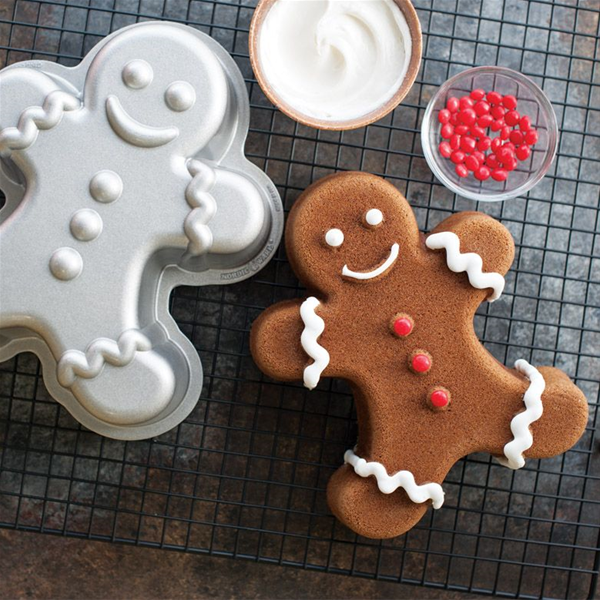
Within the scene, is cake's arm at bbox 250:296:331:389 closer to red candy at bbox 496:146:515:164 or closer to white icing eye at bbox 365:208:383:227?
white icing eye at bbox 365:208:383:227

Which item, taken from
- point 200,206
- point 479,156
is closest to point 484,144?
point 479,156

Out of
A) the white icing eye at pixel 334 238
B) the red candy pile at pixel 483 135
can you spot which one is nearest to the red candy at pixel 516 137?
the red candy pile at pixel 483 135

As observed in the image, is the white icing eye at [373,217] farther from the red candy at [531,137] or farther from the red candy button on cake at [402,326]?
the red candy at [531,137]

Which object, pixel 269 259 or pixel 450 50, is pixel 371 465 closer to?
pixel 269 259

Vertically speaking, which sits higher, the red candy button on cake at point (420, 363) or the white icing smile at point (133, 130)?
the white icing smile at point (133, 130)

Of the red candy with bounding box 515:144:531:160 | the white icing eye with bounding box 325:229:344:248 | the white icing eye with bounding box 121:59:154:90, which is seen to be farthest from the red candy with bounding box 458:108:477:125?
the white icing eye with bounding box 121:59:154:90

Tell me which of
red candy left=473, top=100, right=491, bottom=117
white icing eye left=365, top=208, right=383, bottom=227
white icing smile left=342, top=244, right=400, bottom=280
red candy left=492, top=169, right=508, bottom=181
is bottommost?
white icing smile left=342, top=244, right=400, bottom=280
